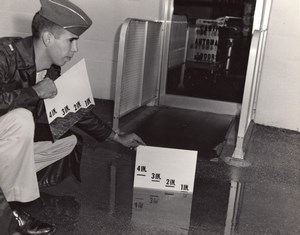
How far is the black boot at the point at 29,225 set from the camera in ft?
6.35

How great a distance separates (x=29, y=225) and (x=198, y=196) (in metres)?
1.12

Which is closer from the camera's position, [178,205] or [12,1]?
[178,205]

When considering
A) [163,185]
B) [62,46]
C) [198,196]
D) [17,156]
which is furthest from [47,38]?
[198,196]

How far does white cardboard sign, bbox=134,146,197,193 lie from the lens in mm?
2434

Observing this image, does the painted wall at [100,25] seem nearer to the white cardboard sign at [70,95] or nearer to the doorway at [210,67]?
the doorway at [210,67]

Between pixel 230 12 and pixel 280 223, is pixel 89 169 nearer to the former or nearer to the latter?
pixel 280 223

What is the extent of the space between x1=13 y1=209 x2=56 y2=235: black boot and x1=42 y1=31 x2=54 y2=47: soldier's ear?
0.86m

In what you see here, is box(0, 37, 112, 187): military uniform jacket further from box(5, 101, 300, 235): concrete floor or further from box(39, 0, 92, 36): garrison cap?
box(5, 101, 300, 235): concrete floor

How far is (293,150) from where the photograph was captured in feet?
12.3

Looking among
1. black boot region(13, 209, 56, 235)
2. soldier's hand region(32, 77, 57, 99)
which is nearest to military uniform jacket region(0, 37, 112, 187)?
soldier's hand region(32, 77, 57, 99)

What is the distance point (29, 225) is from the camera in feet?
6.40

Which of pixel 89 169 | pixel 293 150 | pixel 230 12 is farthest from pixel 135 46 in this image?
pixel 230 12

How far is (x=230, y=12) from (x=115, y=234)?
13343 mm

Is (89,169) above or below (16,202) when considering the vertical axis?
below
